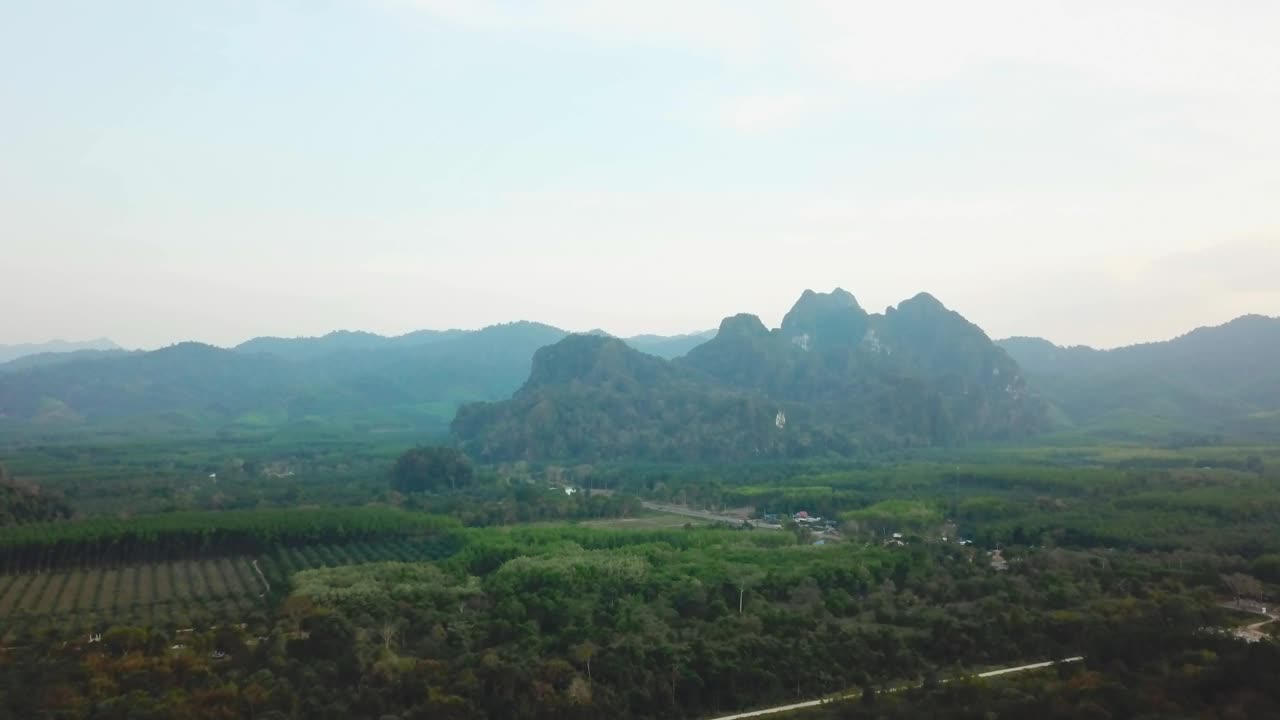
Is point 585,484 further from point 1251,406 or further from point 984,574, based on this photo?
point 1251,406

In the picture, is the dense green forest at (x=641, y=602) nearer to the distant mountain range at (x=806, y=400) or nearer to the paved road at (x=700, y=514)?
the paved road at (x=700, y=514)

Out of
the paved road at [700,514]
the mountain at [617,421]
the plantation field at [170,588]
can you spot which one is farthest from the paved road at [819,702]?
the mountain at [617,421]

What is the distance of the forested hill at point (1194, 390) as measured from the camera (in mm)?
129988

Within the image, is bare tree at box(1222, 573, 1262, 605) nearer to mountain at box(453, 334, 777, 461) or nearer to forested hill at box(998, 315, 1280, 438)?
mountain at box(453, 334, 777, 461)

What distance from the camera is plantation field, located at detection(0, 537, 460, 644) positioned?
3894cm

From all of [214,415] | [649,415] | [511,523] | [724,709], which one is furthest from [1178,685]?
[214,415]

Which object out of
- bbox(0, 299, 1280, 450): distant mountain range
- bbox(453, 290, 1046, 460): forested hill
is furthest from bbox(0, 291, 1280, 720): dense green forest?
bbox(0, 299, 1280, 450): distant mountain range

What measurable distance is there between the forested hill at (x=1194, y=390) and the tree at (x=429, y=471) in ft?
293

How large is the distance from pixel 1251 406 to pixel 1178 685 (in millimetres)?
145062

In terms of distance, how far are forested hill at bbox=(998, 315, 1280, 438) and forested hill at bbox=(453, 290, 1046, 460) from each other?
13.7 metres

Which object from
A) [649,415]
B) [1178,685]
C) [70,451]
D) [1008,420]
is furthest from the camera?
[1008,420]

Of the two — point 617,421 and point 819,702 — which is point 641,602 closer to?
point 819,702

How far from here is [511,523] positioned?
221 feet

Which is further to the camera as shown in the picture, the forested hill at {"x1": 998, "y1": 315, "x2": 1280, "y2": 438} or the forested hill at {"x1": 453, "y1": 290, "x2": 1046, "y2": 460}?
the forested hill at {"x1": 998, "y1": 315, "x2": 1280, "y2": 438}
